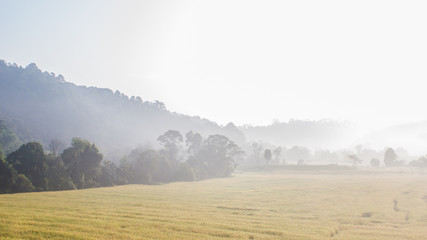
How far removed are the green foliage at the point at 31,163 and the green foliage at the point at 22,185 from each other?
2.05 meters

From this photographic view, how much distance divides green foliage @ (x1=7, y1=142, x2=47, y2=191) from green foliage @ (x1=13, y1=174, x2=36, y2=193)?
2.05 metres

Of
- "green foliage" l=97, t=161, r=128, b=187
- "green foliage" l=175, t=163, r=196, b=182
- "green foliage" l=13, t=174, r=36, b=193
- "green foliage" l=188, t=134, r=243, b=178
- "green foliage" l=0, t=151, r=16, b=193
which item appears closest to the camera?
"green foliage" l=0, t=151, r=16, b=193

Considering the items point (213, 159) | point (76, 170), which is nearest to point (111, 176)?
point (76, 170)

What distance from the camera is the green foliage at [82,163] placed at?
55.0 metres

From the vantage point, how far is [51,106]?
195 m

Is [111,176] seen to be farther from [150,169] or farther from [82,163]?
[150,169]

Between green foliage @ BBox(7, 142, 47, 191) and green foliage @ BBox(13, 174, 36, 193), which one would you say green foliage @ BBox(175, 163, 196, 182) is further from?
green foliage @ BBox(13, 174, 36, 193)

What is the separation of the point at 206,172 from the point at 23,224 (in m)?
80.4

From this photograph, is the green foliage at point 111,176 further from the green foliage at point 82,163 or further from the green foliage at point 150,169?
the green foliage at point 150,169

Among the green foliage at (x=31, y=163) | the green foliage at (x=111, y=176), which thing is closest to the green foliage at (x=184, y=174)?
the green foliage at (x=111, y=176)

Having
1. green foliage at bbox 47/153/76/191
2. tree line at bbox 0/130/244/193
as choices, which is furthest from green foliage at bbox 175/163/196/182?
green foliage at bbox 47/153/76/191

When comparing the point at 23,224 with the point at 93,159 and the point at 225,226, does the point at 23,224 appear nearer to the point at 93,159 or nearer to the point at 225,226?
the point at 225,226

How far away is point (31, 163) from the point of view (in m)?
47.9

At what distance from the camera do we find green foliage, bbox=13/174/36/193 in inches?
1694
